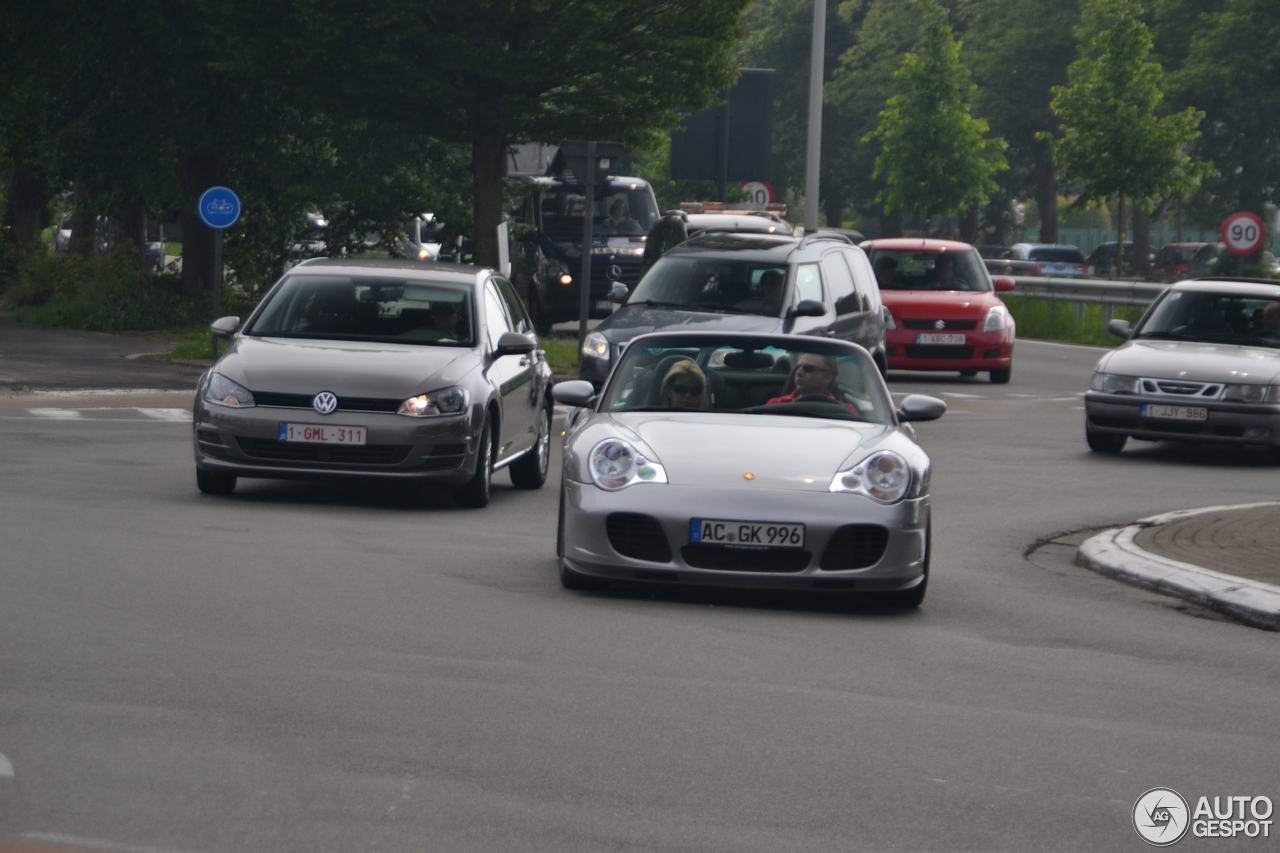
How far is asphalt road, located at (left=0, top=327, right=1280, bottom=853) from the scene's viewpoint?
19.3 feet

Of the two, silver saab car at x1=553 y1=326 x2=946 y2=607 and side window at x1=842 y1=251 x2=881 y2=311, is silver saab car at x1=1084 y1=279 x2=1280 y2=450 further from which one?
silver saab car at x1=553 y1=326 x2=946 y2=607

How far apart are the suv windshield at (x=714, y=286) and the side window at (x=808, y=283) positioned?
6.5 inches

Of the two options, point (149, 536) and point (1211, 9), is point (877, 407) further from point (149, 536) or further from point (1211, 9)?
point (1211, 9)

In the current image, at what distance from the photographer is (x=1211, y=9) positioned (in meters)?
76.4

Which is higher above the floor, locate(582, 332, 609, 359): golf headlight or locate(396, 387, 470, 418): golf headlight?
locate(396, 387, 470, 418): golf headlight

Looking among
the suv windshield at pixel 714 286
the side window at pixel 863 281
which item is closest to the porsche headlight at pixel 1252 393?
the suv windshield at pixel 714 286

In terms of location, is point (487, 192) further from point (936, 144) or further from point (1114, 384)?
point (936, 144)

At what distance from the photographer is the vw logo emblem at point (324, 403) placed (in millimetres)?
13477

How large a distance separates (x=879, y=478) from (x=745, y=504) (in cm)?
68

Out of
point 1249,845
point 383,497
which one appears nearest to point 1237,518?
point 383,497

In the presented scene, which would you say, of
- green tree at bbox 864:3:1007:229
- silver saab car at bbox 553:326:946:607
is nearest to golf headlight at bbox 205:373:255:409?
silver saab car at bbox 553:326:946:607

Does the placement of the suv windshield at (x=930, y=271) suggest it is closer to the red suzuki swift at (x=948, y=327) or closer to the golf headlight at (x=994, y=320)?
the red suzuki swift at (x=948, y=327)

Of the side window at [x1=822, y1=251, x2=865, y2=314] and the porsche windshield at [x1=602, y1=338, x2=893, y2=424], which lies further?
the side window at [x1=822, y1=251, x2=865, y2=314]

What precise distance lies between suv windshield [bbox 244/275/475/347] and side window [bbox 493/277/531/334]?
105 cm
